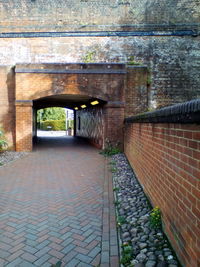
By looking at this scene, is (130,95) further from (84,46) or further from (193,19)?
(193,19)

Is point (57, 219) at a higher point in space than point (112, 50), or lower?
lower

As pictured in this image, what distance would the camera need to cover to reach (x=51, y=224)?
3.29 m

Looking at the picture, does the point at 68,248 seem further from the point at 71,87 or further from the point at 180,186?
the point at 71,87

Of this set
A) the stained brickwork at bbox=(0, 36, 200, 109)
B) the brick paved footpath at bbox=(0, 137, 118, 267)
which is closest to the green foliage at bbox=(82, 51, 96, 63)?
the stained brickwork at bbox=(0, 36, 200, 109)

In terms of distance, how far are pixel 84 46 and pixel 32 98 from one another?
585 cm

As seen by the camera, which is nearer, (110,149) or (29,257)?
(29,257)

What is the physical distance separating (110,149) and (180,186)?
311 inches

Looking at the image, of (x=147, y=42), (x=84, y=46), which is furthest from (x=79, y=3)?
(x=147, y=42)

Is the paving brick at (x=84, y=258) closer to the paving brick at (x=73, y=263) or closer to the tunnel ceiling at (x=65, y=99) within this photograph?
the paving brick at (x=73, y=263)

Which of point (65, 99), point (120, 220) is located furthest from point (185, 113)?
point (65, 99)

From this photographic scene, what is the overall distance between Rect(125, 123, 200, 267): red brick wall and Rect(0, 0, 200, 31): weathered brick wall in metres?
12.7

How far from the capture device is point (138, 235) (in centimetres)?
289

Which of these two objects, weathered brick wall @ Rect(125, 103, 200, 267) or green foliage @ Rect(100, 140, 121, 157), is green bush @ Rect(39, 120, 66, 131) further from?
weathered brick wall @ Rect(125, 103, 200, 267)

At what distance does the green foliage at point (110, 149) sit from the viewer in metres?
9.91
